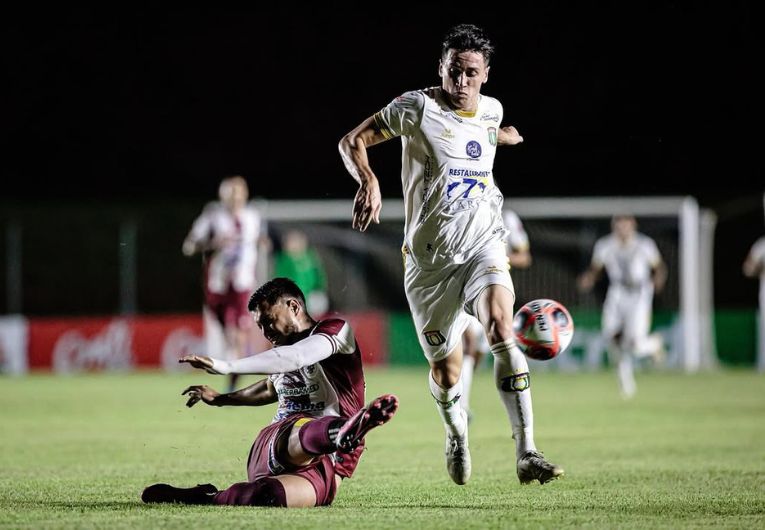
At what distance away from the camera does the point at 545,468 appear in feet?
20.9

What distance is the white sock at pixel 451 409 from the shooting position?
7.50 m

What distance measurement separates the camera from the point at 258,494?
6.31 m

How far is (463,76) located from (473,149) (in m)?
0.40

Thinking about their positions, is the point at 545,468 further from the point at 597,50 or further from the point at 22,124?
the point at 22,124

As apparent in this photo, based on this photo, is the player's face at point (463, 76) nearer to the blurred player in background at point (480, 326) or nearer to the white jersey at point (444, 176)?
the white jersey at point (444, 176)

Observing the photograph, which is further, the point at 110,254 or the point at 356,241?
the point at 110,254

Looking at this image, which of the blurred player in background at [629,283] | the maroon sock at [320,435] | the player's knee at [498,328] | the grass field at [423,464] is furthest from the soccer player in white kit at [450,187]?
the blurred player in background at [629,283]

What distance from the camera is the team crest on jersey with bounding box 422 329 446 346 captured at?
24.2 ft

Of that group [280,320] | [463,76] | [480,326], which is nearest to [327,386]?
[280,320]

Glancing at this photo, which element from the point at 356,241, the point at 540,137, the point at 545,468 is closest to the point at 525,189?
the point at 540,137

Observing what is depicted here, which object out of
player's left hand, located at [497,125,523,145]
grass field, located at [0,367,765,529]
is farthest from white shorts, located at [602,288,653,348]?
player's left hand, located at [497,125,523,145]

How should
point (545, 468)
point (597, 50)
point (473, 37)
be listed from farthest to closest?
point (597, 50) → point (473, 37) → point (545, 468)

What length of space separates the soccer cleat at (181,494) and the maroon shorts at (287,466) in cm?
23

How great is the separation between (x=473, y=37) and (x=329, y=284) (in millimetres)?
16416
